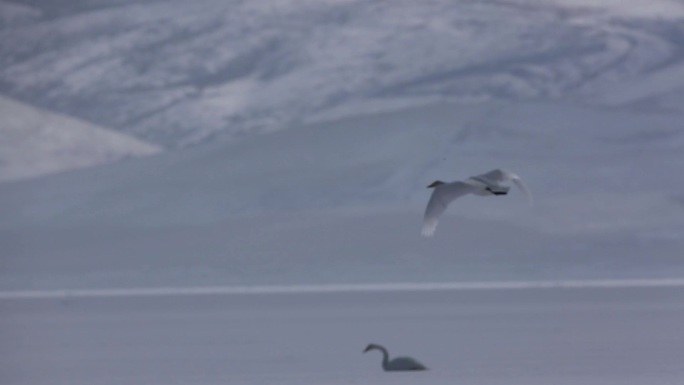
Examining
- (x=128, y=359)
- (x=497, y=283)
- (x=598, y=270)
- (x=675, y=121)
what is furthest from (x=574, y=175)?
(x=128, y=359)

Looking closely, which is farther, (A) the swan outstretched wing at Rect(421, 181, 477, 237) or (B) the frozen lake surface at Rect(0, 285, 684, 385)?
(B) the frozen lake surface at Rect(0, 285, 684, 385)

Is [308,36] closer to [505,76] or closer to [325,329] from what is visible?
[505,76]

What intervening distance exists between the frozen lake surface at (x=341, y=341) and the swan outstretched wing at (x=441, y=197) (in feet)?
6.14

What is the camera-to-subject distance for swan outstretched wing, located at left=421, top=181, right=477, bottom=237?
590 cm

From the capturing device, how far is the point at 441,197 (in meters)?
5.99

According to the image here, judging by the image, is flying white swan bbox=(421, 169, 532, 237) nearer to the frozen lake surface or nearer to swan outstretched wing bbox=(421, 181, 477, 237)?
swan outstretched wing bbox=(421, 181, 477, 237)

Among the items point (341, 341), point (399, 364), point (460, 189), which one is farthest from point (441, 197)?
point (341, 341)

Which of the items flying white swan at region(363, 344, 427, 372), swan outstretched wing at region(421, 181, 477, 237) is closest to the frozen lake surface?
flying white swan at region(363, 344, 427, 372)

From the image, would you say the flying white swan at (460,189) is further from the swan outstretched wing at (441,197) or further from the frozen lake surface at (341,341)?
the frozen lake surface at (341,341)

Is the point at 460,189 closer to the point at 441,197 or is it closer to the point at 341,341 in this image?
the point at 441,197

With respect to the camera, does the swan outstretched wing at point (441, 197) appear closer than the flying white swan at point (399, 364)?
Yes

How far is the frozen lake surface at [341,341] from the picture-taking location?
7969 mm

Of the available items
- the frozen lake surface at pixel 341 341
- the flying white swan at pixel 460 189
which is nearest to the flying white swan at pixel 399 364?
the frozen lake surface at pixel 341 341

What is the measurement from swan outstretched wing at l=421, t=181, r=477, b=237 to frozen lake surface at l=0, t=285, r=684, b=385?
1.87m
